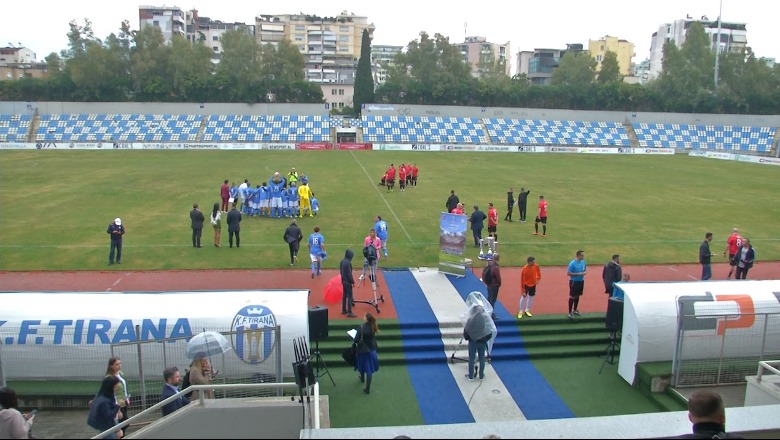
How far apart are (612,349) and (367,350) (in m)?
5.14

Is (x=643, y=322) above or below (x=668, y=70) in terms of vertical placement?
below

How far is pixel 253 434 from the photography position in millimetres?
5766

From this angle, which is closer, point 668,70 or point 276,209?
point 276,209

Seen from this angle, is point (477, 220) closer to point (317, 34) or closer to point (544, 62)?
point (544, 62)

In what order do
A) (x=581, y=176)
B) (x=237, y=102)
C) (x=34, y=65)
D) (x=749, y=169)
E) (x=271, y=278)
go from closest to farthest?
(x=271, y=278) < (x=581, y=176) < (x=749, y=169) < (x=237, y=102) < (x=34, y=65)

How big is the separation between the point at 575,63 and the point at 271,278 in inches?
3159

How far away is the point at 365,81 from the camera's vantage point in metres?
75.9

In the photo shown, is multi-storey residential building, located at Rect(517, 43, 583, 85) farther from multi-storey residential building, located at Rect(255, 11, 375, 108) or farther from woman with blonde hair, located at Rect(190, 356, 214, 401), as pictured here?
woman with blonde hair, located at Rect(190, 356, 214, 401)

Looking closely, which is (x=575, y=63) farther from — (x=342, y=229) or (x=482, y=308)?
(x=482, y=308)

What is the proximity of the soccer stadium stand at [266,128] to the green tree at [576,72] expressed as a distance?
37.7 meters

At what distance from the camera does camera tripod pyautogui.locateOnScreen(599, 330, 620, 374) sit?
11.5 meters

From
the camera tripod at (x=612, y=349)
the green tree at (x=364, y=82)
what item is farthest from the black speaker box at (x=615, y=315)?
the green tree at (x=364, y=82)

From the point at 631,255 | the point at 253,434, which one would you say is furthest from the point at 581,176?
the point at 253,434

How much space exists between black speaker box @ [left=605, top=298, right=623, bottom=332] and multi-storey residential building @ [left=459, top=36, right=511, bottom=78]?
287 feet
